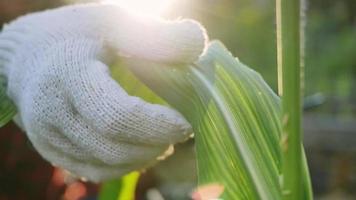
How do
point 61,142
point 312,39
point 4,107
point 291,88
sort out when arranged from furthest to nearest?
point 312,39, point 4,107, point 61,142, point 291,88

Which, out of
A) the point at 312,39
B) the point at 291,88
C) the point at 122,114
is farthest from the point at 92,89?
the point at 312,39

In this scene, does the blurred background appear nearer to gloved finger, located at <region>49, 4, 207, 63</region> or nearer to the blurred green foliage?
the blurred green foliage

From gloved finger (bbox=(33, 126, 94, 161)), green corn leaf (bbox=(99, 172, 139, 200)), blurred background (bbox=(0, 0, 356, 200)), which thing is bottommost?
blurred background (bbox=(0, 0, 356, 200))

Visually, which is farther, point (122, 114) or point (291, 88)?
point (122, 114)

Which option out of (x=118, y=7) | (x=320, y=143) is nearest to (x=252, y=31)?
(x=320, y=143)

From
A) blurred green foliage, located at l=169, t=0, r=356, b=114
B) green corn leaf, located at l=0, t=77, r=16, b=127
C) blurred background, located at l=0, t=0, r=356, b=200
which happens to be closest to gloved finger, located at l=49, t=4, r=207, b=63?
green corn leaf, located at l=0, t=77, r=16, b=127

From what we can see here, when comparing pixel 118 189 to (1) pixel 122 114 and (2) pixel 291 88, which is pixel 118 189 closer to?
(1) pixel 122 114
